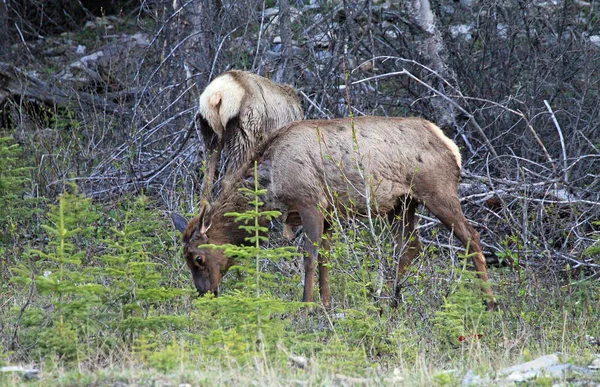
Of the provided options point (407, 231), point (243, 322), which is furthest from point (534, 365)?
point (407, 231)

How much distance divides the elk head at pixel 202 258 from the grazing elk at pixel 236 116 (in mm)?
1052

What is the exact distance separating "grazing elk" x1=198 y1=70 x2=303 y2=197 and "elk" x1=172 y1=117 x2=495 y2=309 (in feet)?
2.76

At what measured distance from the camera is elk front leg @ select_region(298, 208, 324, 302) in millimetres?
8570

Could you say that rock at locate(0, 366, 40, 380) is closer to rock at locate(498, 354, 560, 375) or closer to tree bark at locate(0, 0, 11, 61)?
rock at locate(498, 354, 560, 375)

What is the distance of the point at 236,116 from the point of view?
983cm

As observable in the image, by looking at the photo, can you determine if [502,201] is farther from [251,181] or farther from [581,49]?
[581,49]

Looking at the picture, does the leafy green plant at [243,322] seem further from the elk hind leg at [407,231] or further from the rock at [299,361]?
the elk hind leg at [407,231]

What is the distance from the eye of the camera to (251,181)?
8.91 meters

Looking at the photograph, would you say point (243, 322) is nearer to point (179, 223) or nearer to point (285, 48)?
point (179, 223)

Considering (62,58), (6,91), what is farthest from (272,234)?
(62,58)

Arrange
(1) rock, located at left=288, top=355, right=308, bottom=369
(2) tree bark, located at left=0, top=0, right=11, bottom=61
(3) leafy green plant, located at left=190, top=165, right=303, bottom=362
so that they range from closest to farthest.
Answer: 1. (1) rock, located at left=288, top=355, right=308, bottom=369
2. (3) leafy green plant, located at left=190, top=165, right=303, bottom=362
3. (2) tree bark, located at left=0, top=0, right=11, bottom=61

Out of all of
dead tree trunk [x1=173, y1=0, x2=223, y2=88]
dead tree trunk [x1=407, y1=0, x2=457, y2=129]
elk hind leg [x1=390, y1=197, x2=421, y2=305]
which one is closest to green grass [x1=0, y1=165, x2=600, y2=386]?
elk hind leg [x1=390, y1=197, x2=421, y2=305]

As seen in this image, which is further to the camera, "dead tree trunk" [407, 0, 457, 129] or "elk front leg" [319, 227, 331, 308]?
"dead tree trunk" [407, 0, 457, 129]

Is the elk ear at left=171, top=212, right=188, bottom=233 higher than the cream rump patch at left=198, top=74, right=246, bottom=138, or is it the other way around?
the cream rump patch at left=198, top=74, right=246, bottom=138
